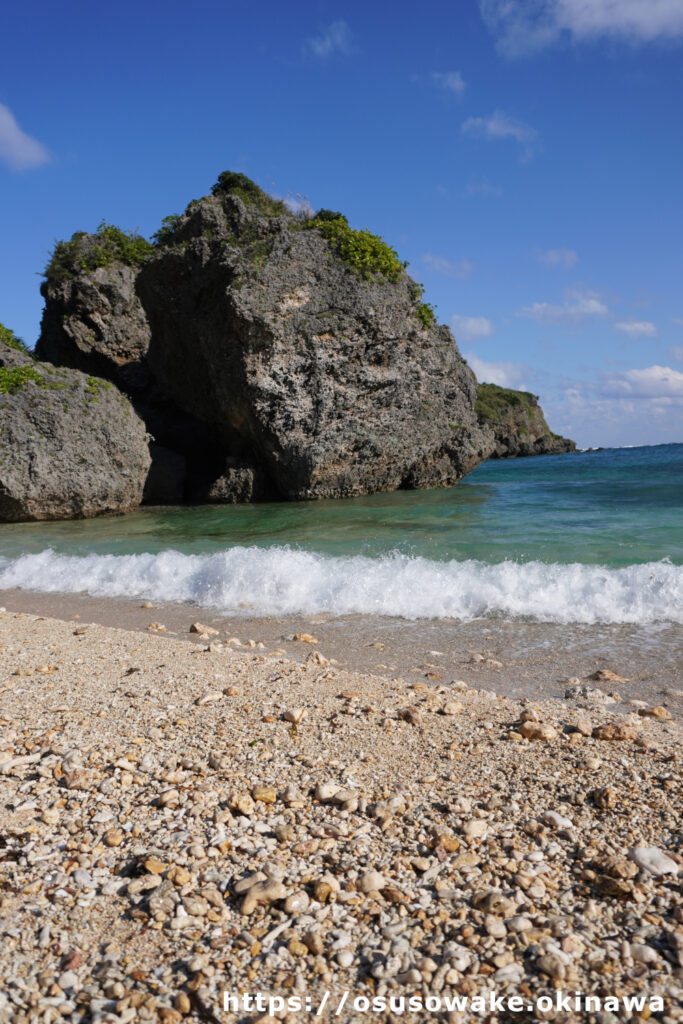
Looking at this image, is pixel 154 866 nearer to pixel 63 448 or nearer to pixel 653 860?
pixel 653 860

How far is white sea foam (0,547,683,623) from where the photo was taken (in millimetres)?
6539

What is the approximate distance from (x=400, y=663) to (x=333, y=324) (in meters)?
14.4

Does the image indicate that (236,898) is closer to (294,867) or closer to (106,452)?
(294,867)

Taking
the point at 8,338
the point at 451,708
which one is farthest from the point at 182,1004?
the point at 8,338

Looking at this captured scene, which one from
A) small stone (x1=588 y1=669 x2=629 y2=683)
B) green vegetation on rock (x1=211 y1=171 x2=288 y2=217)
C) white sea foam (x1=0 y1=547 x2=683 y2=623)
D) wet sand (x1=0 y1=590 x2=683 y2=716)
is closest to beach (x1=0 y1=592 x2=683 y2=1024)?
small stone (x1=588 y1=669 x2=629 y2=683)

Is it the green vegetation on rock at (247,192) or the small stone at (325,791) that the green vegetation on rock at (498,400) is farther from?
the small stone at (325,791)

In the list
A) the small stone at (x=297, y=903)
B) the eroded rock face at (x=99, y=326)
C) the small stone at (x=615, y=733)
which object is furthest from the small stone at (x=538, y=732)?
the eroded rock face at (x=99, y=326)

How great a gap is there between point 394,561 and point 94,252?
2095cm

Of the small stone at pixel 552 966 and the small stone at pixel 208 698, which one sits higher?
the small stone at pixel 208 698

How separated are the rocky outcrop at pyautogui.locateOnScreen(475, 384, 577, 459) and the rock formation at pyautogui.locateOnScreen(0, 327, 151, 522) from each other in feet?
178

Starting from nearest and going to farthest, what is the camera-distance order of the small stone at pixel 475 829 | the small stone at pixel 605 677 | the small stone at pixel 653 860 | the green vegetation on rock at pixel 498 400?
1. the small stone at pixel 653 860
2. the small stone at pixel 475 829
3. the small stone at pixel 605 677
4. the green vegetation on rock at pixel 498 400

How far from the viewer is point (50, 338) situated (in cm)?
2434

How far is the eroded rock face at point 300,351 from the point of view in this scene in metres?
17.7

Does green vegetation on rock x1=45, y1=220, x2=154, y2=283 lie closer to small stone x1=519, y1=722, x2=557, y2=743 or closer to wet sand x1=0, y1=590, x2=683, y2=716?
wet sand x1=0, y1=590, x2=683, y2=716
